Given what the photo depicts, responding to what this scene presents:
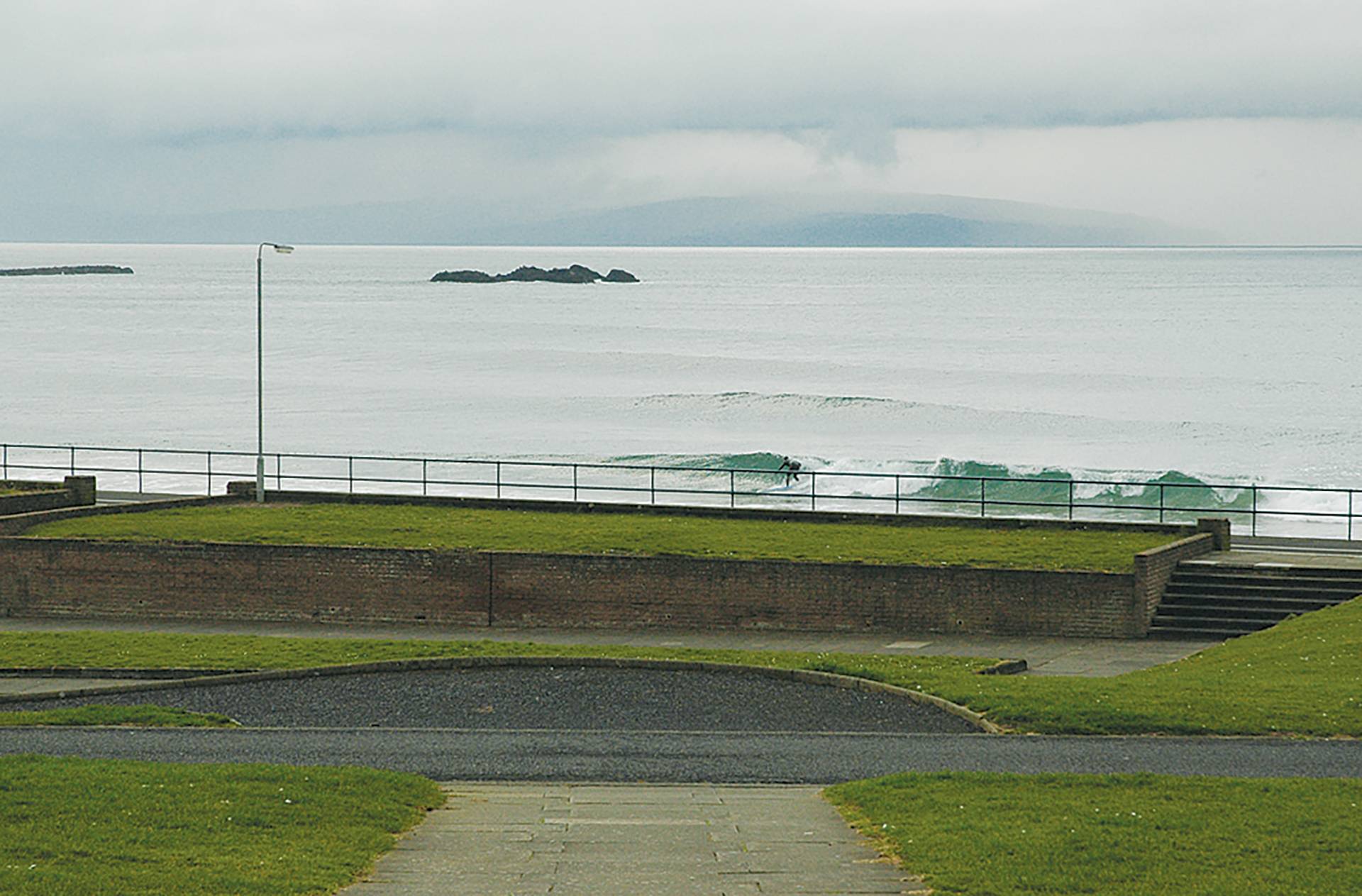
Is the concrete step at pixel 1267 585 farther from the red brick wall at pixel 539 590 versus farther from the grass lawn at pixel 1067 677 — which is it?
the grass lawn at pixel 1067 677

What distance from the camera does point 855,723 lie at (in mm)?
18766

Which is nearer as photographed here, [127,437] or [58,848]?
[58,848]

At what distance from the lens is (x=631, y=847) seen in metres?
12.1

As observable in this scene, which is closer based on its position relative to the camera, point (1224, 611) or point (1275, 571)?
point (1224, 611)

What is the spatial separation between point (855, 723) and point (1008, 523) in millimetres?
16125

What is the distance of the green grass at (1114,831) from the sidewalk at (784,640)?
407 inches

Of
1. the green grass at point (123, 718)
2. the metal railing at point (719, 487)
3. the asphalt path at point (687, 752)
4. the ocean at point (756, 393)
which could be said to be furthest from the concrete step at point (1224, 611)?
the ocean at point (756, 393)

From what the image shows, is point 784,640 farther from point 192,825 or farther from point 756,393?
point 756,393

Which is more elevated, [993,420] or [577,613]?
[993,420]

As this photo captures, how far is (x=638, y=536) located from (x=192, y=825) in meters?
19.8

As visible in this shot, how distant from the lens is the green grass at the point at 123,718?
1812 centimetres

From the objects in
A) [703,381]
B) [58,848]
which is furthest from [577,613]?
[703,381]

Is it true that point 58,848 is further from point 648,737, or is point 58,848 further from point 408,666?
point 408,666

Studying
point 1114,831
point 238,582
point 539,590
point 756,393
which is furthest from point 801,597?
point 756,393
